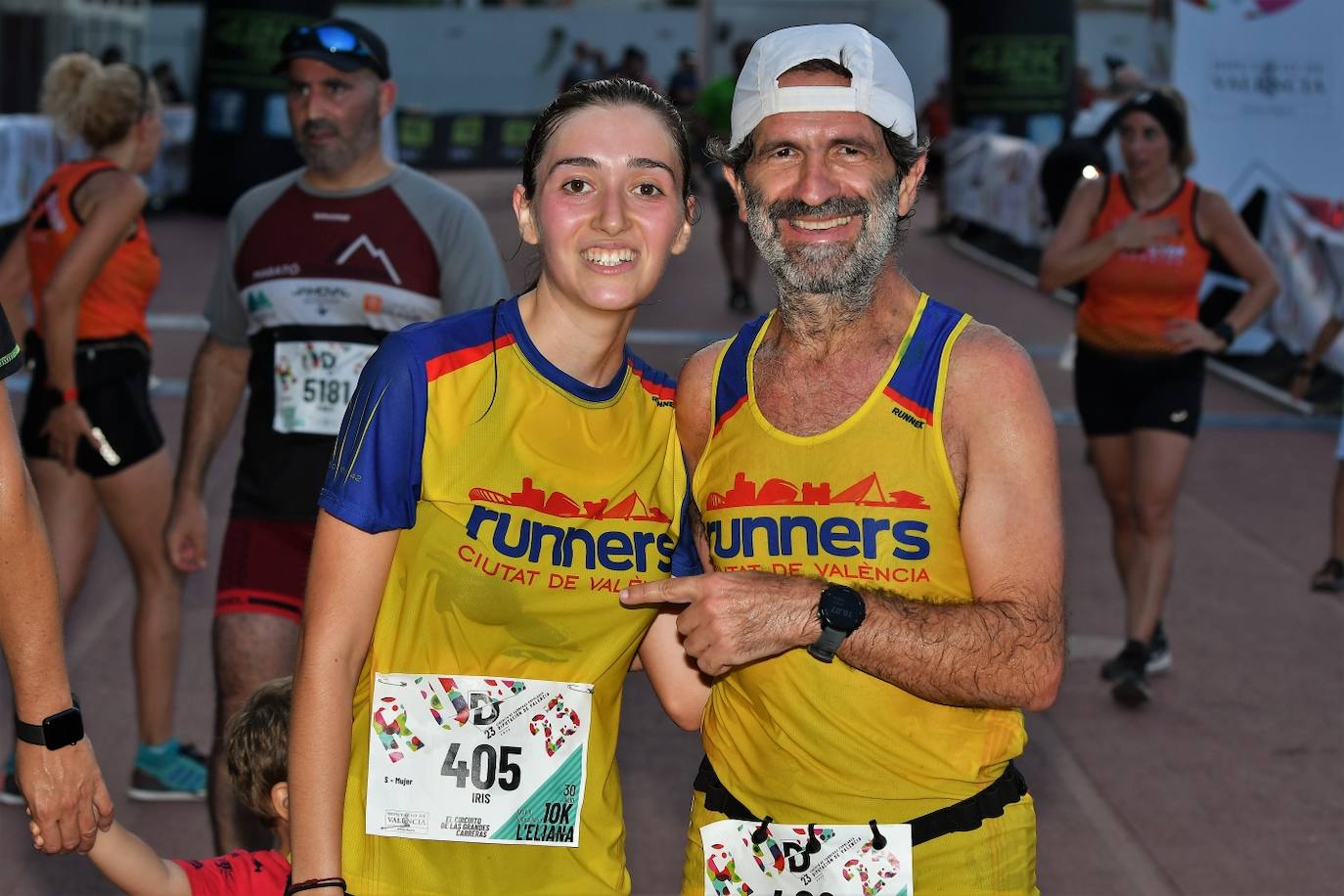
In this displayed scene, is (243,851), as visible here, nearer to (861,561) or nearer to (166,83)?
(861,561)

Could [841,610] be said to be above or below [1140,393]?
above

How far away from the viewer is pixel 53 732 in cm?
277

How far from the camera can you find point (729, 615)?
254 centimetres

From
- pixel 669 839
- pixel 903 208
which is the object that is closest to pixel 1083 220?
pixel 669 839

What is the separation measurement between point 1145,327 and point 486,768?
4660 mm

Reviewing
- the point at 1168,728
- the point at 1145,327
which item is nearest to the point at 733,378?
the point at 1168,728

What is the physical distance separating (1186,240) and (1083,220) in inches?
18.3

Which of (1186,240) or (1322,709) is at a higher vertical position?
(1186,240)

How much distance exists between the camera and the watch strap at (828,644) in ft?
8.33

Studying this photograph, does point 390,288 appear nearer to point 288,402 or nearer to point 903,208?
point 288,402

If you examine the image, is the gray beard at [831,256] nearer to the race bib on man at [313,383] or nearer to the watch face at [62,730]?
the watch face at [62,730]

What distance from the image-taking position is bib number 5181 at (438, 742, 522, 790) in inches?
104

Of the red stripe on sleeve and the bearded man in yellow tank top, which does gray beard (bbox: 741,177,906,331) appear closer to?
the bearded man in yellow tank top

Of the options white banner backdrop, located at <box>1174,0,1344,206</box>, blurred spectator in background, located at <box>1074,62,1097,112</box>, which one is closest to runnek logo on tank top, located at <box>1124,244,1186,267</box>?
white banner backdrop, located at <box>1174,0,1344,206</box>
